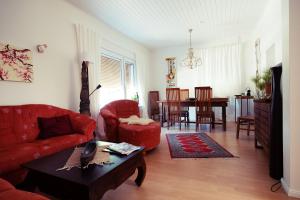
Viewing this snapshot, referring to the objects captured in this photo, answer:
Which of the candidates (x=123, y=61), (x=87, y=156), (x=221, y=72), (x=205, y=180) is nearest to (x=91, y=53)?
(x=123, y=61)

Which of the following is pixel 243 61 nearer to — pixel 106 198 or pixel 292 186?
pixel 292 186

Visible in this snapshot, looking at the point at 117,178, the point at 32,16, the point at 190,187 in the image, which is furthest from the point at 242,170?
the point at 32,16

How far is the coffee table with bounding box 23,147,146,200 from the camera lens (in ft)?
4.13

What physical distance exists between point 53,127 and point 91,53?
1.75 metres

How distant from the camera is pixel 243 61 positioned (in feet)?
18.7

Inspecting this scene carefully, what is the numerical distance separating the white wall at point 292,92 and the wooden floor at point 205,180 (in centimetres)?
21

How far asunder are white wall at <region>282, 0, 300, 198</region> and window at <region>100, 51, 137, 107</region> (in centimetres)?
338

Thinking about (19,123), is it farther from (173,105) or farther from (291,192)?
(173,105)

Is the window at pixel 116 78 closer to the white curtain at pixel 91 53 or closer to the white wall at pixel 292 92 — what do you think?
the white curtain at pixel 91 53

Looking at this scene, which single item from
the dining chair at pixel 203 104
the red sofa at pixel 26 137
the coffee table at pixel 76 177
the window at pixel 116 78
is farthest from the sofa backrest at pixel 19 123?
the dining chair at pixel 203 104

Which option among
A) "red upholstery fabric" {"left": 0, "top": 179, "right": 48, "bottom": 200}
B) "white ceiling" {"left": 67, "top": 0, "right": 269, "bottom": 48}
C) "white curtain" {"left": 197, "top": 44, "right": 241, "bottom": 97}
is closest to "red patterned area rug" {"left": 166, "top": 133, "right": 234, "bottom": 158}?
"red upholstery fabric" {"left": 0, "top": 179, "right": 48, "bottom": 200}

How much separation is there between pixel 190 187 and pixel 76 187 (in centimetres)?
122

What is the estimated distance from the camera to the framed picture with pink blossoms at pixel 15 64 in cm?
232

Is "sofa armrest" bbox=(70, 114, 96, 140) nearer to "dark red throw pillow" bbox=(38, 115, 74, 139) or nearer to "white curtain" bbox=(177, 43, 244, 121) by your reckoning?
"dark red throw pillow" bbox=(38, 115, 74, 139)
